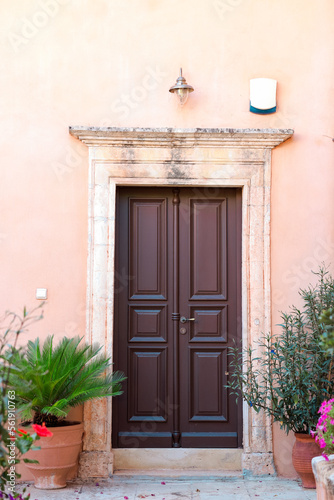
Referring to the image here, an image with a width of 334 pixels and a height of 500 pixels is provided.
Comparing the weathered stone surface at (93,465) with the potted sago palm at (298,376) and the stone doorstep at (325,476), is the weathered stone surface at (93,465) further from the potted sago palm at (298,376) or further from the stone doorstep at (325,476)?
the stone doorstep at (325,476)

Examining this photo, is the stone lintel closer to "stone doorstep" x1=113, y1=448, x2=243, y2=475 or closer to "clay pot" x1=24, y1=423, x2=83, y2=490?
"clay pot" x1=24, y1=423, x2=83, y2=490

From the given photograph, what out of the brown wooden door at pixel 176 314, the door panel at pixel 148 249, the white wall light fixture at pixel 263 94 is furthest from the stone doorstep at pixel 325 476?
the white wall light fixture at pixel 263 94

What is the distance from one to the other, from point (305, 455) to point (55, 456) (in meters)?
1.85

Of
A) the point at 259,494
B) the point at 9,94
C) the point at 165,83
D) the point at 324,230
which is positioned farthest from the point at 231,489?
the point at 9,94

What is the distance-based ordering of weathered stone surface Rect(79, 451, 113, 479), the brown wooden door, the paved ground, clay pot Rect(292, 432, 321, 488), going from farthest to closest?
the brown wooden door → weathered stone surface Rect(79, 451, 113, 479) → clay pot Rect(292, 432, 321, 488) → the paved ground

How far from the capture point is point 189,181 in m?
5.33

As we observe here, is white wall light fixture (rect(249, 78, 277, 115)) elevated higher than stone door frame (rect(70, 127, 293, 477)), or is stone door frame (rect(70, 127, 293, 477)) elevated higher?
white wall light fixture (rect(249, 78, 277, 115))

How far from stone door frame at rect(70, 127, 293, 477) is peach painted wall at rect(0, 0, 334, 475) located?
0.32 feet

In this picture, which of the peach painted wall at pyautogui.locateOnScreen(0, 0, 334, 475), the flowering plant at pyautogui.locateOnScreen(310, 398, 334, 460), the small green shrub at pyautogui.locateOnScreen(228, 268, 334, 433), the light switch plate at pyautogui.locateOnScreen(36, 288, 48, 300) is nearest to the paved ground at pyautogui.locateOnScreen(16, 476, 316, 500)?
the small green shrub at pyautogui.locateOnScreen(228, 268, 334, 433)

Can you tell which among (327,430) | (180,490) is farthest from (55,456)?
(327,430)

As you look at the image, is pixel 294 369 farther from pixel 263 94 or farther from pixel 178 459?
pixel 263 94

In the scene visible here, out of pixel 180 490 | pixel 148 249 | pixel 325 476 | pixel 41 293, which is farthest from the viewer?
pixel 148 249

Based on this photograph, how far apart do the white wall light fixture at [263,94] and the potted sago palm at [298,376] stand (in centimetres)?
141

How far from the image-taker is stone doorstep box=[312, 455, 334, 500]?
3471mm
